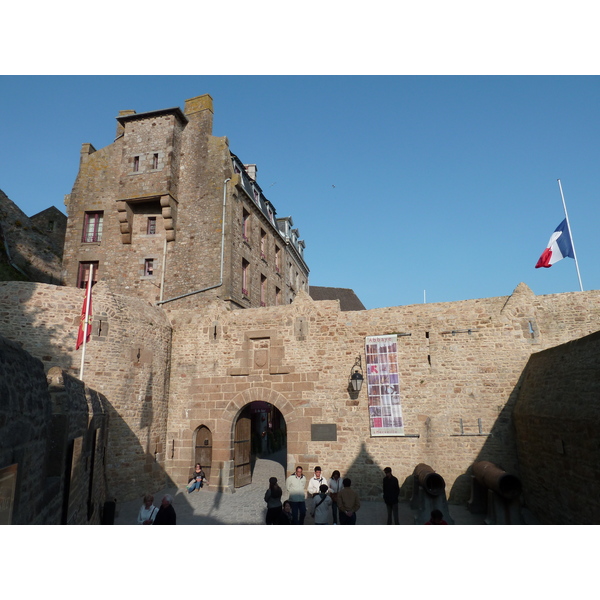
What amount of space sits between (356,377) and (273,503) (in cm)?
449

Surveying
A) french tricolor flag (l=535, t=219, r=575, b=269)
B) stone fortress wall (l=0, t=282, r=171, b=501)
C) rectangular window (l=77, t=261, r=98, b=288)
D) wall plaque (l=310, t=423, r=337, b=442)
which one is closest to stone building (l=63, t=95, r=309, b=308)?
rectangular window (l=77, t=261, r=98, b=288)

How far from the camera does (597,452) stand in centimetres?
586

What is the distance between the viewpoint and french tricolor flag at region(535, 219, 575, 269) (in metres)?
11.0

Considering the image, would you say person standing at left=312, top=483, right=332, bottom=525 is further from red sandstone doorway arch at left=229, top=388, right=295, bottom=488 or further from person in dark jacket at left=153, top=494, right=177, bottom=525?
red sandstone doorway arch at left=229, top=388, right=295, bottom=488

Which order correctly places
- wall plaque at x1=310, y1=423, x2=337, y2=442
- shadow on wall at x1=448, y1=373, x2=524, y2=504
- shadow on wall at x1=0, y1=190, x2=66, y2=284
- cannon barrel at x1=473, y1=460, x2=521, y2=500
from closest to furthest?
cannon barrel at x1=473, y1=460, x2=521, y2=500 < shadow on wall at x1=448, y1=373, x2=524, y2=504 < wall plaque at x1=310, y1=423, x2=337, y2=442 < shadow on wall at x1=0, y1=190, x2=66, y2=284

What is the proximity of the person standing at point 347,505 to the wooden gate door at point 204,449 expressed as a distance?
610 centimetres

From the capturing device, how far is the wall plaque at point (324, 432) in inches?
437

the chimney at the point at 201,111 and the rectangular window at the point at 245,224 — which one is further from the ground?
the chimney at the point at 201,111

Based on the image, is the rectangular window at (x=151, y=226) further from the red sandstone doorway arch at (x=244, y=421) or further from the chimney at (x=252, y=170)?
the red sandstone doorway arch at (x=244, y=421)

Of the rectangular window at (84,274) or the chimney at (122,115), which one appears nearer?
the rectangular window at (84,274)

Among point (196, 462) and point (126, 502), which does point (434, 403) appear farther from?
point (126, 502)

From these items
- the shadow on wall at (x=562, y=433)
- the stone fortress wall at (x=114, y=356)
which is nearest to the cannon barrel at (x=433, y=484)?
the shadow on wall at (x=562, y=433)

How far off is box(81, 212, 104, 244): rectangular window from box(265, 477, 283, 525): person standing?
1441 centimetres
